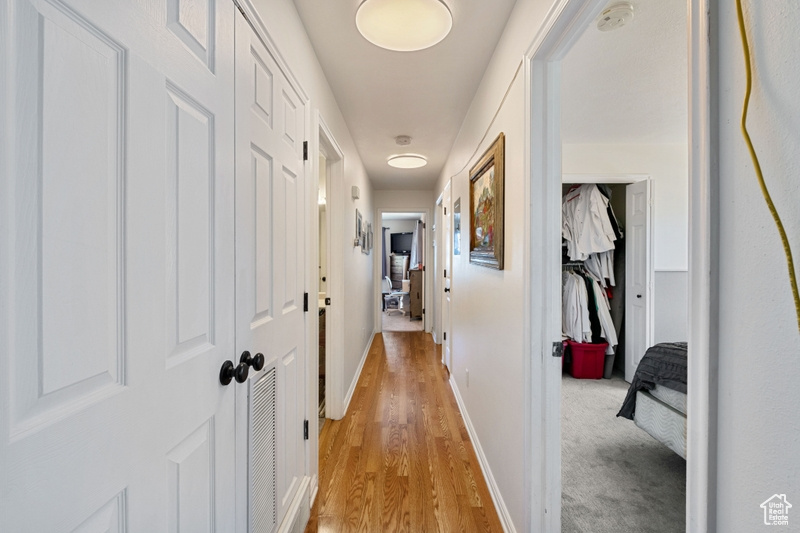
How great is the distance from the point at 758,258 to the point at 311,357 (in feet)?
5.62

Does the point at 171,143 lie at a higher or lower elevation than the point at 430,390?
higher

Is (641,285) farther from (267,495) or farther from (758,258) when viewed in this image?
(267,495)

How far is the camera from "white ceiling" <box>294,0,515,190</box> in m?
1.56

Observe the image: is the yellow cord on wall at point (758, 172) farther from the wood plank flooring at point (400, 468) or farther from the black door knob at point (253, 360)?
the wood plank flooring at point (400, 468)

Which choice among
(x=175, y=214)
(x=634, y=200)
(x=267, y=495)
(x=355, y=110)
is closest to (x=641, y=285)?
(x=634, y=200)

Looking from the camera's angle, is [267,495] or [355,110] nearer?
[267,495]

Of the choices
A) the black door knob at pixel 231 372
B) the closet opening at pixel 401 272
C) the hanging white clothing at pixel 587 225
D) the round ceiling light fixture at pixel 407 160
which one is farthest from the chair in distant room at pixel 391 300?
the black door knob at pixel 231 372

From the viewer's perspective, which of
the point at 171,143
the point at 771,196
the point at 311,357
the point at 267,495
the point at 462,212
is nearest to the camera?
the point at 771,196

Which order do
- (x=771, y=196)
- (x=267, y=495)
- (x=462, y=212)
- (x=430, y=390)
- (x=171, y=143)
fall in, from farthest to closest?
(x=430, y=390) < (x=462, y=212) < (x=267, y=495) < (x=171, y=143) < (x=771, y=196)

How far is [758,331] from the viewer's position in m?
0.48

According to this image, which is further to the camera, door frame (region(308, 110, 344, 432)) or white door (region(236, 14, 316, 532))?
door frame (region(308, 110, 344, 432))

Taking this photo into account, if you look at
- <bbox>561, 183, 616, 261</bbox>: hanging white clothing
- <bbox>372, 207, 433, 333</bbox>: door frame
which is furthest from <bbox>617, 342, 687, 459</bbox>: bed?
<bbox>372, 207, 433, 333</bbox>: door frame
